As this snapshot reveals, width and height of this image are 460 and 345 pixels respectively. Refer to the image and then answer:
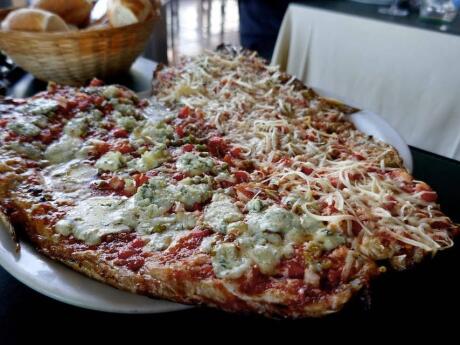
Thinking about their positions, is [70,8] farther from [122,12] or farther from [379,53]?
[379,53]

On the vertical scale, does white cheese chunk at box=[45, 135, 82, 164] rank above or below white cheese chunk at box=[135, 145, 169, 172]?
below

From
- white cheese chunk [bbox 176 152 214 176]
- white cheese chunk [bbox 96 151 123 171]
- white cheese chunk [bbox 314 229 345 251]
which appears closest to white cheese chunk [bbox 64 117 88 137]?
white cheese chunk [bbox 96 151 123 171]

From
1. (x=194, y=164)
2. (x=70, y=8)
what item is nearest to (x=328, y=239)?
(x=194, y=164)

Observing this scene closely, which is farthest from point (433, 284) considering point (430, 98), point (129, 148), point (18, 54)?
point (430, 98)

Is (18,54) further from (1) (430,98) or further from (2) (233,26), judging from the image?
(2) (233,26)

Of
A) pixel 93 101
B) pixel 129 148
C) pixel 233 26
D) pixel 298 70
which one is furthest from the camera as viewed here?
pixel 233 26

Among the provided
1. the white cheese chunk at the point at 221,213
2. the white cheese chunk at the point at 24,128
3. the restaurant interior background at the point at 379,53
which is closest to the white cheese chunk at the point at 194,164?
the white cheese chunk at the point at 221,213

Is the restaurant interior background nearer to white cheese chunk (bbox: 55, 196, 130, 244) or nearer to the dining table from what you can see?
white cheese chunk (bbox: 55, 196, 130, 244)
